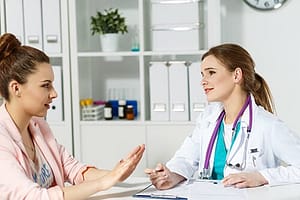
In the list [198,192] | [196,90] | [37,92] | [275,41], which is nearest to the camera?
[198,192]

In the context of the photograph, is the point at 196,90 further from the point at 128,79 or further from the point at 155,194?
the point at 155,194

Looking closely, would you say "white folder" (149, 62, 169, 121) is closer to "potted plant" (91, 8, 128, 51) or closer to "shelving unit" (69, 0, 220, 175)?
"shelving unit" (69, 0, 220, 175)

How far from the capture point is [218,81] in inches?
84.3

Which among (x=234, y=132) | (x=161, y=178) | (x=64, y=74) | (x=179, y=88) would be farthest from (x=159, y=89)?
(x=161, y=178)

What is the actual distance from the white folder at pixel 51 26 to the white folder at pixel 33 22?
0.03 meters

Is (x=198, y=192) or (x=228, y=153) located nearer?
(x=198, y=192)

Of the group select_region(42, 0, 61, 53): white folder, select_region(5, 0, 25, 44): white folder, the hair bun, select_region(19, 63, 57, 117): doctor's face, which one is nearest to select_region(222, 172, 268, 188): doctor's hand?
select_region(19, 63, 57, 117): doctor's face

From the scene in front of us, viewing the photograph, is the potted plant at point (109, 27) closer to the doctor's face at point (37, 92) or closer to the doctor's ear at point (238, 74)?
the doctor's ear at point (238, 74)

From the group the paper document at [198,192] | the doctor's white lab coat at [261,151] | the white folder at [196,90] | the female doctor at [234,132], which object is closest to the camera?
the paper document at [198,192]

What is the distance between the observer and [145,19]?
3.28 m

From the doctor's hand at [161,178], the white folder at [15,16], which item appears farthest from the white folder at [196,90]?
the doctor's hand at [161,178]

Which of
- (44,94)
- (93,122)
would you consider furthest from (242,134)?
(93,122)

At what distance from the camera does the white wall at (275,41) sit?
3.38m

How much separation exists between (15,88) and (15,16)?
165cm
